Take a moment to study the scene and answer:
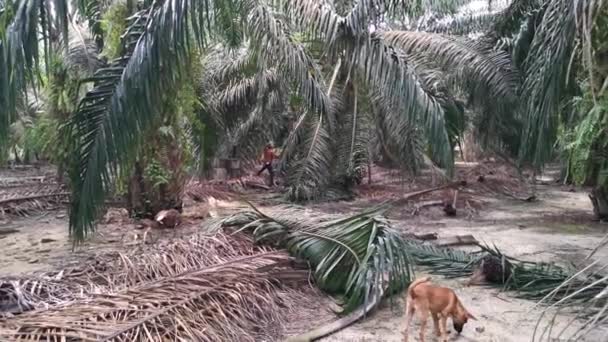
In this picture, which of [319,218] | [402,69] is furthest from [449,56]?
[319,218]

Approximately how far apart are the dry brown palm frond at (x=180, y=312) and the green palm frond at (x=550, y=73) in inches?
105

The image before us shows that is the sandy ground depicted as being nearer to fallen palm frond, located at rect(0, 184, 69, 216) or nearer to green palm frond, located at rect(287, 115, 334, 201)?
green palm frond, located at rect(287, 115, 334, 201)

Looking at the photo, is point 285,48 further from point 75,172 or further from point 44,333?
point 44,333

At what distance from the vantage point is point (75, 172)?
13.5 ft

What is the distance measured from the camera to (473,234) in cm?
757

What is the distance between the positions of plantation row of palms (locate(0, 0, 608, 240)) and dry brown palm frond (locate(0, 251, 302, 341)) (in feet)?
3.17

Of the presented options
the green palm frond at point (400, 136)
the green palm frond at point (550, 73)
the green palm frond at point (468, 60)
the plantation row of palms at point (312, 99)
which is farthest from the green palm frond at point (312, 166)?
the green palm frond at point (550, 73)

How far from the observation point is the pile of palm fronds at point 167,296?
2.98 metres

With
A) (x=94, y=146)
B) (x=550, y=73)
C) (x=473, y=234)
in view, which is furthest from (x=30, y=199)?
(x=550, y=73)

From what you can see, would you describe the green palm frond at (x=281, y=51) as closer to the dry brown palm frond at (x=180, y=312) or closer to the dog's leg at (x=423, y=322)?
the dry brown palm frond at (x=180, y=312)

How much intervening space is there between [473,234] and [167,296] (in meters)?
5.29

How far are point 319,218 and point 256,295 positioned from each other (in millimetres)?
1555

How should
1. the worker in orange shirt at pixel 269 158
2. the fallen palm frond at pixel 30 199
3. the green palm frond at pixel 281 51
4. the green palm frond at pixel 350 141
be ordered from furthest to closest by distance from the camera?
the worker in orange shirt at pixel 269 158 < the green palm frond at pixel 350 141 < the fallen palm frond at pixel 30 199 < the green palm frond at pixel 281 51

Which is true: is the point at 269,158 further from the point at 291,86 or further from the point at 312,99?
the point at 312,99
